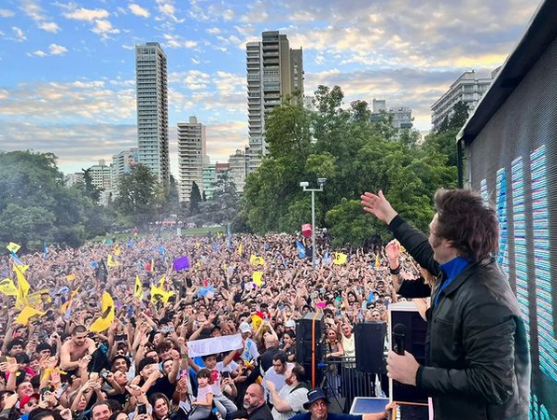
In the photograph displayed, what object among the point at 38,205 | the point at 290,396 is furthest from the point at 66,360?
the point at 38,205

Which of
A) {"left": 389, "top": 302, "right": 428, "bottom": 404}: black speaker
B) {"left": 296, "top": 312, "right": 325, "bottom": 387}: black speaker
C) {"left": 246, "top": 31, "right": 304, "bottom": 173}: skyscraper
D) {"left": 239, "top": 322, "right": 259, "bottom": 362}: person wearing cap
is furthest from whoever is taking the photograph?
{"left": 246, "top": 31, "right": 304, "bottom": 173}: skyscraper

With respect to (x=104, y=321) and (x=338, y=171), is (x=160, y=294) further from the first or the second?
(x=338, y=171)

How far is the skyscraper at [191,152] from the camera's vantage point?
14250cm

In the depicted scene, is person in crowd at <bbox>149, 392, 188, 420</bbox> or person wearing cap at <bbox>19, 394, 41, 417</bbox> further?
person wearing cap at <bbox>19, 394, 41, 417</bbox>

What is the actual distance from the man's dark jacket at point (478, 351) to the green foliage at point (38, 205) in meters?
23.1

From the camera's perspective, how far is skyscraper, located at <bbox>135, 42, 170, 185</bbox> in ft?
266

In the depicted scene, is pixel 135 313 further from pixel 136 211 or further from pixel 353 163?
pixel 136 211

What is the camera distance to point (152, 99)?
3297 inches

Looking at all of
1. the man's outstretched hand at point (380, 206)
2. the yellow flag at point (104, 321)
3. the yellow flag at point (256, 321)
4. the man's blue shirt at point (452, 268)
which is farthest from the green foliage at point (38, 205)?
the man's blue shirt at point (452, 268)

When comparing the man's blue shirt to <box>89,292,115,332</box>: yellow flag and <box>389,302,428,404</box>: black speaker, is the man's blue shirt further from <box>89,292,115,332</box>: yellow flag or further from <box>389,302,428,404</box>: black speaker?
<box>89,292,115,332</box>: yellow flag

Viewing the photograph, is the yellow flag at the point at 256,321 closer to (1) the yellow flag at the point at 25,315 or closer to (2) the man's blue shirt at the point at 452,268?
(1) the yellow flag at the point at 25,315

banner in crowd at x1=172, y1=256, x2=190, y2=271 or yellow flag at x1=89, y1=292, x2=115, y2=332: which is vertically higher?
banner in crowd at x1=172, y1=256, x2=190, y2=271

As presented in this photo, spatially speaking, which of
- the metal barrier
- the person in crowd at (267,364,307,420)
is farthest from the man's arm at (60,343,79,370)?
the metal barrier

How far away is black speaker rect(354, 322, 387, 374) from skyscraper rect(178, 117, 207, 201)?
13556 cm
